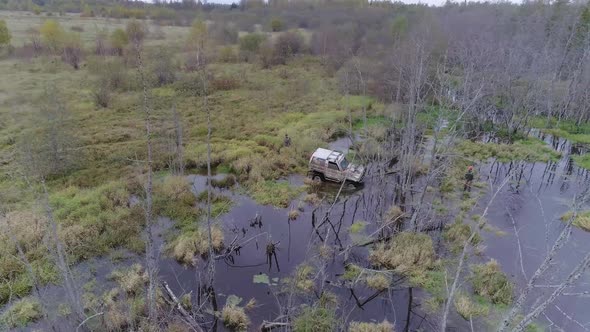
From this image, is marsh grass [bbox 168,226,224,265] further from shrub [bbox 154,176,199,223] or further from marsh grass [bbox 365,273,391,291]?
marsh grass [bbox 365,273,391,291]

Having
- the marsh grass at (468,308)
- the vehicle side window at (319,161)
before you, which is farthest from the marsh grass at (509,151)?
the marsh grass at (468,308)

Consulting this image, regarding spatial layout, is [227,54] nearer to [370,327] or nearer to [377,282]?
[377,282]

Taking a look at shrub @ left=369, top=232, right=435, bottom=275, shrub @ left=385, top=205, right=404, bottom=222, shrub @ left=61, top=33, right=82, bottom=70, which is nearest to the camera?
shrub @ left=369, top=232, right=435, bottom=275

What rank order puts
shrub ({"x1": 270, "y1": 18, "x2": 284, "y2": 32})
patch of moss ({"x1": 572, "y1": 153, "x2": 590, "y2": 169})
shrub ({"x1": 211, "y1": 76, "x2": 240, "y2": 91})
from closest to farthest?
patch of moss ({"x1": 572, "y1": 153, "x2": 590, "y2": 169}), shrub ({"x1": 211, "y1": 76, "x2": 240, "y2": 91}), shrub ({"x1": 270, "y1": 18, "x2": 284, "y2": 32})

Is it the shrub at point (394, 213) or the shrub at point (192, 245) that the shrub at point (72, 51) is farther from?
the shrub at point (394, 213)

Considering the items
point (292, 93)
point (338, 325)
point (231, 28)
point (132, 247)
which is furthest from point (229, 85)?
point (338, 325)

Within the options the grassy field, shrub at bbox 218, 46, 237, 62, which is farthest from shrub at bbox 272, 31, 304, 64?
shrub at bbox 218, 46, 237, 62
